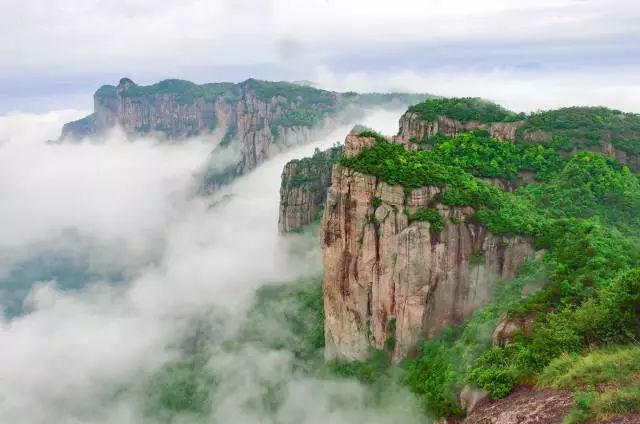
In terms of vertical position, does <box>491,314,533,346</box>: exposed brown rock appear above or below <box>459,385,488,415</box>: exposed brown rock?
above

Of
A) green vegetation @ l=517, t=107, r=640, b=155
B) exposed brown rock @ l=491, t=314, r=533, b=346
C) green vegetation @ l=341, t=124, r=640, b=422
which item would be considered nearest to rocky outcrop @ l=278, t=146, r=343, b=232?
green vegetation @ l=341, t=124, r=640, b=422

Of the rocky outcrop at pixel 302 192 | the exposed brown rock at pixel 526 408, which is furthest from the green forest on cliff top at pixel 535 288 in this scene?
the rocky outcrop at pixel 302 192

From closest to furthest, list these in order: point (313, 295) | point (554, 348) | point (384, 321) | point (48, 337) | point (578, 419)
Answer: point (578, 419)
point (554, 348)
point (384, 321)
point (313, 295)
point (48, 337)

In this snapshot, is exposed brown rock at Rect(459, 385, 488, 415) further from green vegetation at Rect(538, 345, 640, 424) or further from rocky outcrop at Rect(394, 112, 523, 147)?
rocky outcrop at Rect(394, 112, 523, 147)

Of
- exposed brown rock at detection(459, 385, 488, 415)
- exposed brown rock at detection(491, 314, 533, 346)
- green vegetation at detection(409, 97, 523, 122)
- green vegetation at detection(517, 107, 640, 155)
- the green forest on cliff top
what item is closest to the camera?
the green forest on cliff top

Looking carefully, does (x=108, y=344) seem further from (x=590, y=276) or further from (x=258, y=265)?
(x=590, y=276)

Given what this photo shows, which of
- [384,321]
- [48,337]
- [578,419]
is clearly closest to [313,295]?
[384,321]
